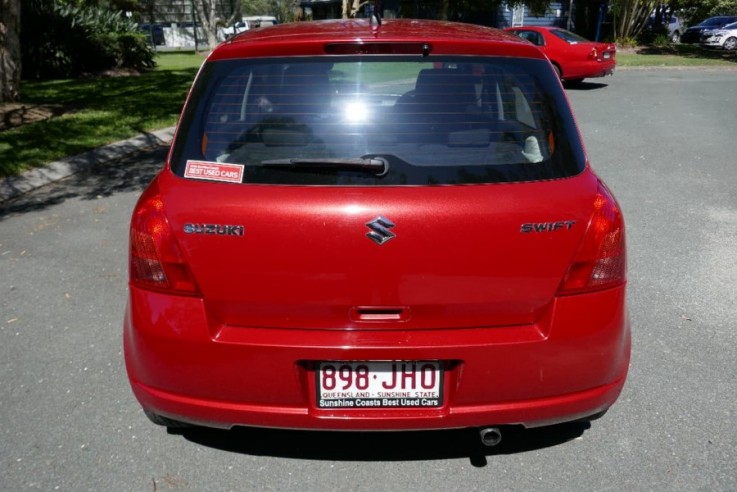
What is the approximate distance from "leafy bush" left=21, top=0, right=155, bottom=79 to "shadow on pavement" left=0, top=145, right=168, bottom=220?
9110 millimetres

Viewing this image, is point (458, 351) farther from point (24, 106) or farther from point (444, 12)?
point (444, 12)

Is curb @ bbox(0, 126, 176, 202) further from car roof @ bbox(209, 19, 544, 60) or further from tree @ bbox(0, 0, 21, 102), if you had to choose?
car roof @ bbox(209, 19, 544, 60)

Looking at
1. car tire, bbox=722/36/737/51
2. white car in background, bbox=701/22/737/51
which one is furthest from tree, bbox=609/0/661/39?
car tire, bbox=722/36/737/51

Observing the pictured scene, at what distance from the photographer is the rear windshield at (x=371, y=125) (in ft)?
7.30

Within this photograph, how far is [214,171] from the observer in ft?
7.42

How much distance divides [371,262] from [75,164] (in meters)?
6.47

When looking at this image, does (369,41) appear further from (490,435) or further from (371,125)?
(490,435)

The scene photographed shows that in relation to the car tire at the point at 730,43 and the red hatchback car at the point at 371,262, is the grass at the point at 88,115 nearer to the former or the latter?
the red hatchback car at the point at 371,262

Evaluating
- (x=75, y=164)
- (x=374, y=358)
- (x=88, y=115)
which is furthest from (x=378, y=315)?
(x=88, y=115)

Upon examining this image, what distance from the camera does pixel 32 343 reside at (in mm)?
3625

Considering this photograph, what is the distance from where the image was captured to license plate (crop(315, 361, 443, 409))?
219cm

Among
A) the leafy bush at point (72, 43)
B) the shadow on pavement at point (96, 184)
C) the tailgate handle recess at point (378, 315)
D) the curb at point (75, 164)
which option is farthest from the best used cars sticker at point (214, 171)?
the leafy bush at point (72, 43)

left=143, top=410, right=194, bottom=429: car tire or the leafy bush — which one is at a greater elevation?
the leafy bush

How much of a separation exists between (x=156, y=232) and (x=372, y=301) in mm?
828
